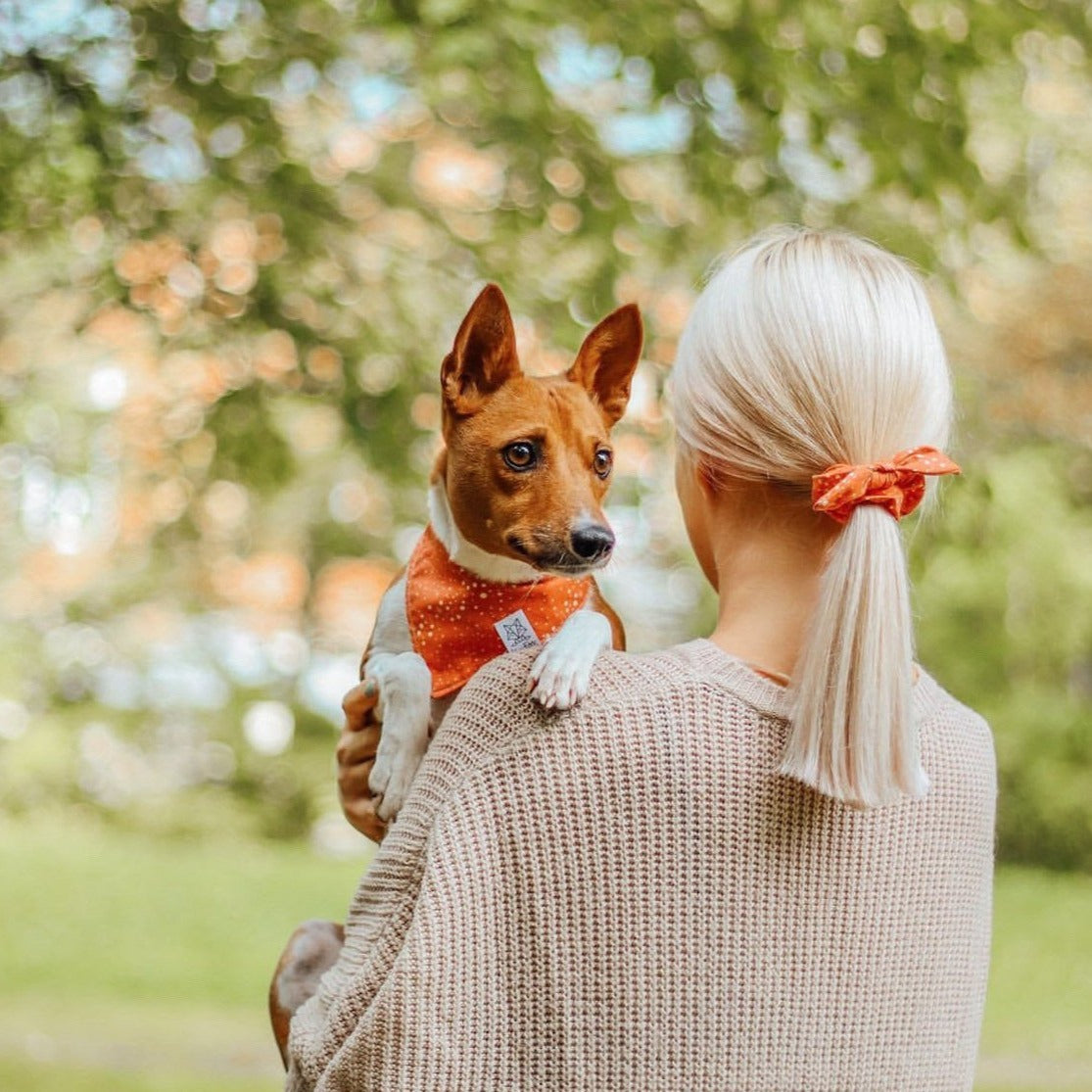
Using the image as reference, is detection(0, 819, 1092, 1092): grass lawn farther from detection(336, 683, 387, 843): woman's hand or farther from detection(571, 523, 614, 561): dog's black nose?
detection(571, 523, 614, 561): dog's black nose

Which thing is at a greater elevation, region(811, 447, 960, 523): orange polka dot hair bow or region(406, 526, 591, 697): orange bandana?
region(811, 447, 960, 523): orange polka dot hair bow

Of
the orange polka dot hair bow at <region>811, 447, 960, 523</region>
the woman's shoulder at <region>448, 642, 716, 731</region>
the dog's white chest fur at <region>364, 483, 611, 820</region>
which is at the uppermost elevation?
the orange polka dot hair bow at <region>811, 447, 960, 523</region>

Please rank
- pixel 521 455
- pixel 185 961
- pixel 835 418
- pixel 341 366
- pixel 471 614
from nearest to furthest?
pixel 835 418
pixel 521 455
pixel 471 614
pixel 341 366
pixel 185 961

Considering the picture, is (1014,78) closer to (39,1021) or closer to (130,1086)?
(130,1086)

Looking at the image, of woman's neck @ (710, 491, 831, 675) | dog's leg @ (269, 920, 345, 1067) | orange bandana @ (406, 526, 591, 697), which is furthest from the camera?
orange bandana @ (406, 526, 591, 697)

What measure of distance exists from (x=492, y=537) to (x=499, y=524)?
4 cm

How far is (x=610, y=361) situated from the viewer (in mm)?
2359

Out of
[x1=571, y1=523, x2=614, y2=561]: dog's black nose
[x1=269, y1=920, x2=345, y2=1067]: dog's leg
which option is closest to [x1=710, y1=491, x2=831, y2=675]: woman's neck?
[x1=571, y1=523, x2=614, y2=561]: dog's black nose

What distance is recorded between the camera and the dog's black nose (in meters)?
2.08

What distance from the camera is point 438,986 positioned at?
5.16ft

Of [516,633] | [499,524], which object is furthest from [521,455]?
[516,633]

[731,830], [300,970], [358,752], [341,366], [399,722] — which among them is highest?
[341,366]

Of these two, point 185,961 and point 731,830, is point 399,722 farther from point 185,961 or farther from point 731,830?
point 185,961

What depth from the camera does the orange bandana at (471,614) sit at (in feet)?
7.45
